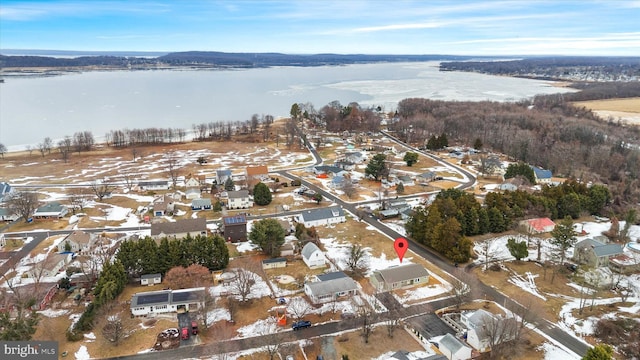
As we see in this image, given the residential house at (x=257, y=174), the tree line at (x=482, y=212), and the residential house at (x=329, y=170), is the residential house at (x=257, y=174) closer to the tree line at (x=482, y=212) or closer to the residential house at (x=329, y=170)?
the residential house at (x=329, y=170)

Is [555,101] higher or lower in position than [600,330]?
higher

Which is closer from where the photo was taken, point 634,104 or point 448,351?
point 448,351

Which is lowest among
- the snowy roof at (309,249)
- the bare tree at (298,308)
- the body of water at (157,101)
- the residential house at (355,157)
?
the bare tree at (298,308)

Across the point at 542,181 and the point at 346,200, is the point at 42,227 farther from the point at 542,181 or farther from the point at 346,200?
the point at 542,181

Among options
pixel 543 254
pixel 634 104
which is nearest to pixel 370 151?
pixel 543 254

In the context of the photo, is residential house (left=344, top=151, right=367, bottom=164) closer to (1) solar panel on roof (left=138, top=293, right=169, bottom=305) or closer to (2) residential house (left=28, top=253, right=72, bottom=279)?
(2) residential house (left=28, top=253, right=72, bottom=279)

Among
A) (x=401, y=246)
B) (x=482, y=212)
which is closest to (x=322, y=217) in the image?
(x=401, y=246)

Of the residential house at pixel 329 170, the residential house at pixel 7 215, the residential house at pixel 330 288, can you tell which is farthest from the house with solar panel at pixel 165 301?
the residential house at pixel 329 170
